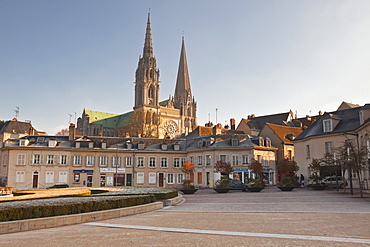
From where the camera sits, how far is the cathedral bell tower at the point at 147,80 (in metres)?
130

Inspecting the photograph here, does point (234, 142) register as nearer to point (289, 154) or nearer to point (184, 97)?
point (289, 154)

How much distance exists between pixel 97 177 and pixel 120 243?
40550mm

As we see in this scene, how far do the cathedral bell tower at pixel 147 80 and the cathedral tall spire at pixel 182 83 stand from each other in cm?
1168

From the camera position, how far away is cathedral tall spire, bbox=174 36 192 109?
467 feet

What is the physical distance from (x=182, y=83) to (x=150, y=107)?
73.0ft

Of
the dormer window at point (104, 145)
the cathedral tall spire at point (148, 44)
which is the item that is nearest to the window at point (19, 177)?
the dormer window at point (104, 145)

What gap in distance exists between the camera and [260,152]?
48031 mm

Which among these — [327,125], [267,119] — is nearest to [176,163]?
[327,125]

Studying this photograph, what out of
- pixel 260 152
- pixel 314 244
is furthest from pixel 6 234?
pixel 260 152

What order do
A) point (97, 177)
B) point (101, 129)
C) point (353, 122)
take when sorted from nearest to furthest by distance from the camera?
point (353, 122) → point (97, 177) → point (101, 129)

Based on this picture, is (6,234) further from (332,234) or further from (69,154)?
(69,154)

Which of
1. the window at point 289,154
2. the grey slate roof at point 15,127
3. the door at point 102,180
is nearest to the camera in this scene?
the door at point 102,180

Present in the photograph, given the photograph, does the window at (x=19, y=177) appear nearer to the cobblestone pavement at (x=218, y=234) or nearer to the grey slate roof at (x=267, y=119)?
the cobblestone pavement at (x=218, y=234)

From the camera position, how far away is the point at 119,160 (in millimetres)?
48875
